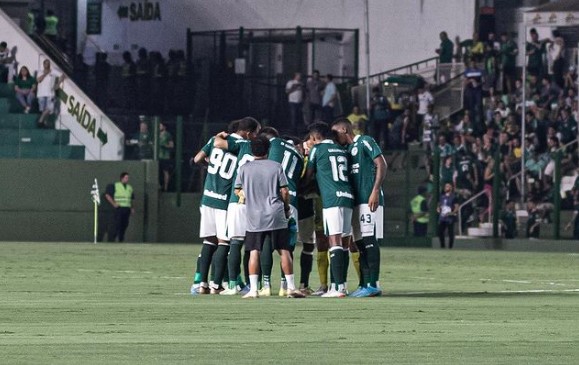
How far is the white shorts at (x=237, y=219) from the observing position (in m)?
19.7

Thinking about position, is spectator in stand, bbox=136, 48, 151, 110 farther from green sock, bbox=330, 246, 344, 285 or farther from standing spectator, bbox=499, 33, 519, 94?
green sock, bbox=330, 246, 344, 285

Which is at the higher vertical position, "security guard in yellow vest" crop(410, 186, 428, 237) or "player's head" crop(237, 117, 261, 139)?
"player's head" crop(237, 117, 261, 139)

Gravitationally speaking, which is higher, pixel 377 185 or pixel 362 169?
pixel 362 169

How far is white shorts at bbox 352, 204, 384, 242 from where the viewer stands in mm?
19312

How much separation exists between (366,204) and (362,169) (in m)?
0.40

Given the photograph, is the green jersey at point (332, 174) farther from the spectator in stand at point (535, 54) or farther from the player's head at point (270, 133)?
the spectator in stand at point (535, 54)

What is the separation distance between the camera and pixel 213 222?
20.3 metres

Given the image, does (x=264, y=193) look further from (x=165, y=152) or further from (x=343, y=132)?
(x=165, y=152)

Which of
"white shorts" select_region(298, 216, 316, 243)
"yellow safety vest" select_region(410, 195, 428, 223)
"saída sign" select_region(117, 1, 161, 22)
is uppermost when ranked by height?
"saída sign" select_region(117, 1, 161, 22)

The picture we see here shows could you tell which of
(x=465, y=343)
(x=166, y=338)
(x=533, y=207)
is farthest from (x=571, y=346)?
(x=533, y=207)

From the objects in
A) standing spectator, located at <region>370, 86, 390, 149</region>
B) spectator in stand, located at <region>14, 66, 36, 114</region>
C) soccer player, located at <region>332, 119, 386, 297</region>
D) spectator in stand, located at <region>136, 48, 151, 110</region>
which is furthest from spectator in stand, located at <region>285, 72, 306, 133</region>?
soccer player, located at <region>332, 119, 386, 297</region>

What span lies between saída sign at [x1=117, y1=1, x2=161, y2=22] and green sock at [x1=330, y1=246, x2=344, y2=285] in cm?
3478

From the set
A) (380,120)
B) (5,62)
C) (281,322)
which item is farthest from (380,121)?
(281,322)

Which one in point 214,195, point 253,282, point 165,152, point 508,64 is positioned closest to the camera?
point 253,282
